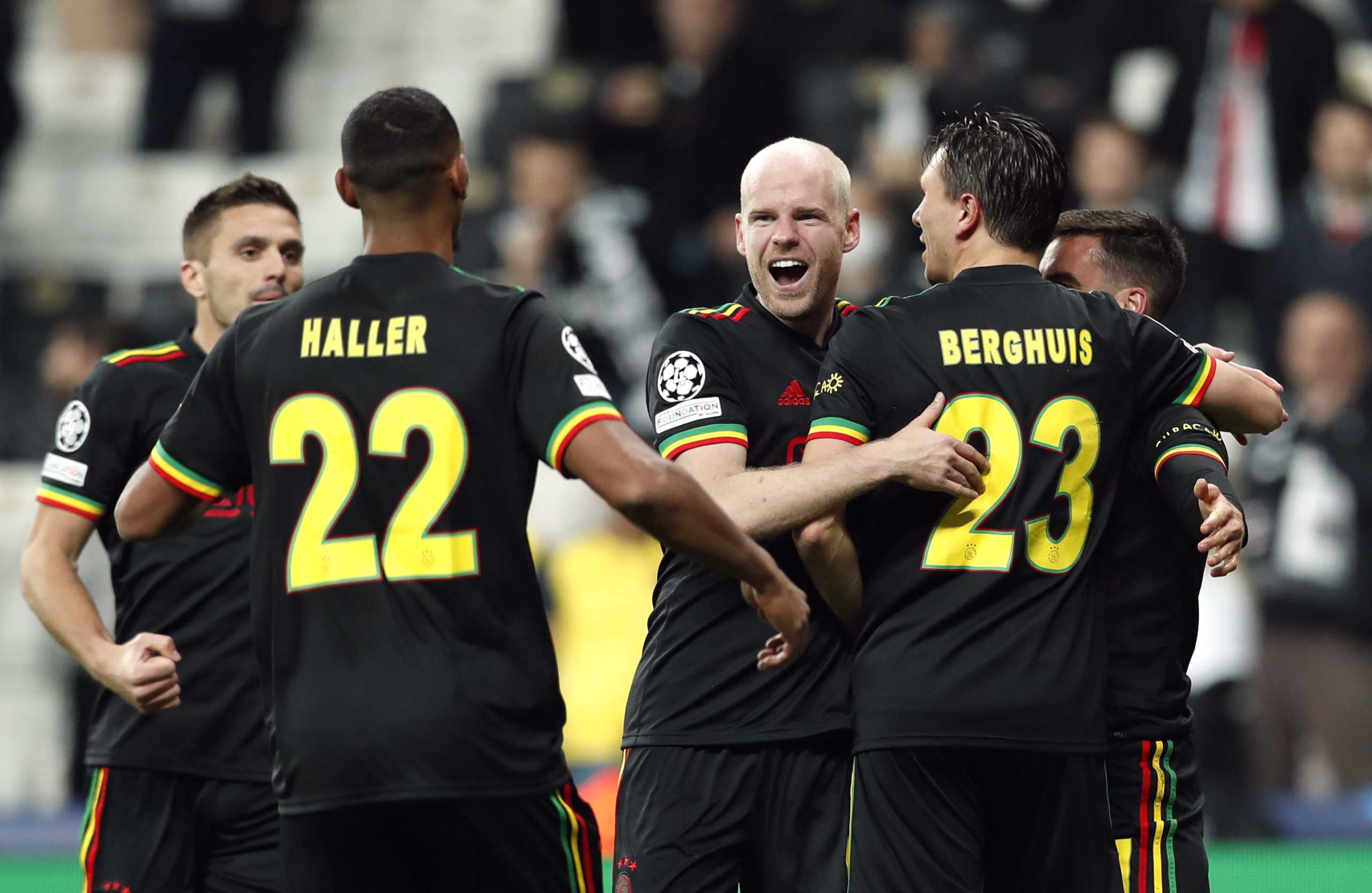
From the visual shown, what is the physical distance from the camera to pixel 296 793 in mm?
3438

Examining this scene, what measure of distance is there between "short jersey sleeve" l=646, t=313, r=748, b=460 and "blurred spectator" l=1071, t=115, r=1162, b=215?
24.7 feet

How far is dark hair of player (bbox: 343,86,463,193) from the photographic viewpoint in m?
3.55

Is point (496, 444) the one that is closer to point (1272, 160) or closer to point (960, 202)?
point (960, 202)

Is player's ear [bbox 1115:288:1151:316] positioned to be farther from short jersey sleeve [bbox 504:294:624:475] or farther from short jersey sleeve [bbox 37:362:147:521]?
short jersey sleeve [bbox 37:362:147:521]

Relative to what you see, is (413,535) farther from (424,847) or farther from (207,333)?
(207,333)

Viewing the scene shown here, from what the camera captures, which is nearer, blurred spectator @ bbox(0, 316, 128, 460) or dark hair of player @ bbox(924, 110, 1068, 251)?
dark hair of player @ bbox(924, 110, 1068, 251)

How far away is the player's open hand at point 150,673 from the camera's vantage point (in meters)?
4.05

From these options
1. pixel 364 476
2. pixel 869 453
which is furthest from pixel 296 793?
pixel 869 453

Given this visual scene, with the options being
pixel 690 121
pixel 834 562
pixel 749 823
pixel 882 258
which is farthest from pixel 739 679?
pixel 690 121

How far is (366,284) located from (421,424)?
35 centimetres

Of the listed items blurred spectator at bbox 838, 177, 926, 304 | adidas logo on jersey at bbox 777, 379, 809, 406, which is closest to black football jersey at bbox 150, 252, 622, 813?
adidas logo on jersey at bbox 777, 379, 809, 406

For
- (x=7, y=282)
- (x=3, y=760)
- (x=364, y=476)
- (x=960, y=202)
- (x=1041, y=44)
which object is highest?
(x=1041, y=44)

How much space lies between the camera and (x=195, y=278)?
5539 millimetres

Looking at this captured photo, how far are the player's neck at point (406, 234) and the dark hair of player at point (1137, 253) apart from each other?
5.96 feet
